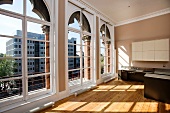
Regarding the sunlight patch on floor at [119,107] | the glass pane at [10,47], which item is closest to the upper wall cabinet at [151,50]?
the sunlight patch on floor at [119,107]

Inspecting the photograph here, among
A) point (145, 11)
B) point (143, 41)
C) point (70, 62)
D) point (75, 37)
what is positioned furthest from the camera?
point (143, 41)

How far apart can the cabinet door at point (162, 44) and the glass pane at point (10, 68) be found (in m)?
5.65

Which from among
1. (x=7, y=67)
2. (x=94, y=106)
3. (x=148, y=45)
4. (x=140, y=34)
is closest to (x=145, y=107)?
(x=94, y=106)

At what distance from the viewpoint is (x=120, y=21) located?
22.9 feet

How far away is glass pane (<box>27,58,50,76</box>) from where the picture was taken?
3045 millimetres

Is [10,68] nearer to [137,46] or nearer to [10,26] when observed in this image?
[10,26]

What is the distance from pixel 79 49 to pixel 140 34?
3.85 metres

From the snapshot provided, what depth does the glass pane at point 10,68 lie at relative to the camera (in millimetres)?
2570

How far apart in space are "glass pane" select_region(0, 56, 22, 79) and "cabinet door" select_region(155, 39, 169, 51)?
5.65 meters

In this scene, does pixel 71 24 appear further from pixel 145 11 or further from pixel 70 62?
pixel 145 11

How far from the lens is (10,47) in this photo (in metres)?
2.71

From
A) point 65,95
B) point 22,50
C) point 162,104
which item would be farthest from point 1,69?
point 162,104

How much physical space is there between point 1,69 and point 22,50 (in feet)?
1.97

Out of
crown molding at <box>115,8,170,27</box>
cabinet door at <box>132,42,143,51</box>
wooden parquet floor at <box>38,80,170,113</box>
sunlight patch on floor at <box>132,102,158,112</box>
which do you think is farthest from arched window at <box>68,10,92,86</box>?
crown molding at <box>115,8,170,27</box>
